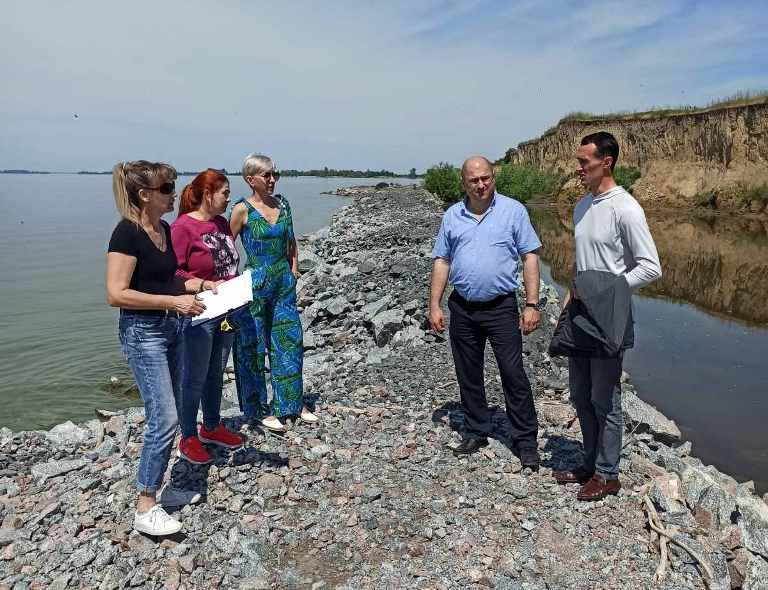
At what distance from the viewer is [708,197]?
3616cm

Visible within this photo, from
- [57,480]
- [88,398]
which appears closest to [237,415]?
[57,480]

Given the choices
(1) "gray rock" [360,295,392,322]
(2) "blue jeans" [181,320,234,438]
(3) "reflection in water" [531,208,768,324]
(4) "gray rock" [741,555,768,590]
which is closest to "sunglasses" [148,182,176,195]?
(2) "blue jeans" [181,320,234,438]

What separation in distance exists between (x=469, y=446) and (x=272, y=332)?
1.73 m

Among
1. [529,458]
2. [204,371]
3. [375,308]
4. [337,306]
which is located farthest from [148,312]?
[337,306]

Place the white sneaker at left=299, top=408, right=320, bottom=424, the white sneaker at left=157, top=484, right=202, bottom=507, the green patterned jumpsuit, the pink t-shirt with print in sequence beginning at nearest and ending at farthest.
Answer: the white sneaker at left=157, top=484, right=202, bottom=507 < the pink t-shirt with print < the green patterned jumpsuit < the white sneaker at left=299, top=408, right=320, bottom=424

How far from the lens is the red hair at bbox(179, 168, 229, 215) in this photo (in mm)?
3863

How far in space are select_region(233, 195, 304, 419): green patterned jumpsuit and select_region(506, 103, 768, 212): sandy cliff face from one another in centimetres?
3544

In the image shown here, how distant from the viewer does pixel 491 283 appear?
12.7 feet

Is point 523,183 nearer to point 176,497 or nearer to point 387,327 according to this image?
point 387,327

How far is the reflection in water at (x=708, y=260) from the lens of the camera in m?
14.1

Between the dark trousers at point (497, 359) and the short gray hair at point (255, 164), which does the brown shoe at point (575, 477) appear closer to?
the dark trousers at point (497, 359)

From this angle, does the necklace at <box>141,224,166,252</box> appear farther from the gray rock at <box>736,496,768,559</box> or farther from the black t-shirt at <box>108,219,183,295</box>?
the gray rock at <box>736,496,768,559</box>

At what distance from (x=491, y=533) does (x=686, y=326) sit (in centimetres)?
1021

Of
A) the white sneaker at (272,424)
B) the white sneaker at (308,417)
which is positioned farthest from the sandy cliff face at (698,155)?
the white sneaker at (272,424)
